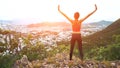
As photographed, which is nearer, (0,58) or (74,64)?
(74,64)

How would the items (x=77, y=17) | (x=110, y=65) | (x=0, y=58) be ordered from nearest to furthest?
1. (x=77, y=17)
2. (x=110, y=65)
3. (x=0, y=58)

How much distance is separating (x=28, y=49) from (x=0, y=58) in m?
7.27

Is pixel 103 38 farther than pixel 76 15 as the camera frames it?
Yes

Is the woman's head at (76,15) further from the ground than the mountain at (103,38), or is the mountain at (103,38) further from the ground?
the woman's head at (76,15)

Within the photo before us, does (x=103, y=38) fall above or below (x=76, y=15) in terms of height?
below

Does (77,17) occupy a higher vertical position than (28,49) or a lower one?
higher

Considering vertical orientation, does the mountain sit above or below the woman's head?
below

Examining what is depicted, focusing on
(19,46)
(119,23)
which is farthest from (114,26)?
(19,46)

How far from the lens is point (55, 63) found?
1411 cm

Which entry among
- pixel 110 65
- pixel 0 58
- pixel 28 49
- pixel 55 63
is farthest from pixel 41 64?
pixel 28 49

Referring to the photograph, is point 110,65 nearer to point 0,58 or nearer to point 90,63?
point 90,63

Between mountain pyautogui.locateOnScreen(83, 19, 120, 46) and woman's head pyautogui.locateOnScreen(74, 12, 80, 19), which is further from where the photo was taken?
mountain pyautogui.locateOnScreen(83, 19, 120, 46)

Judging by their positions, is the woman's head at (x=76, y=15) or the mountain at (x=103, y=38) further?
the mountain at (x=103, y=38)

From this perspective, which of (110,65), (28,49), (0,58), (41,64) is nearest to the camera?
(41,64)
